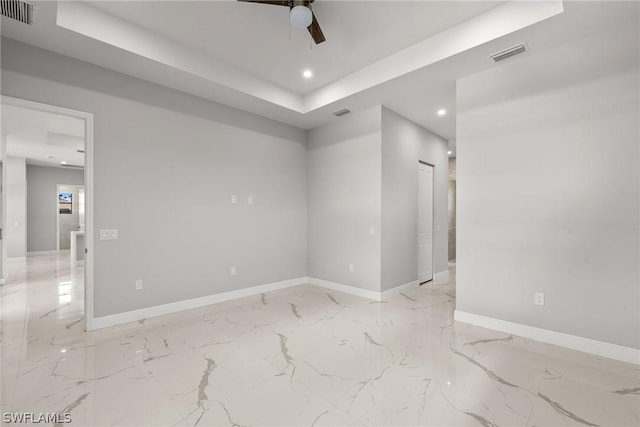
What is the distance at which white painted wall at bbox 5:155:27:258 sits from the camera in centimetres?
830

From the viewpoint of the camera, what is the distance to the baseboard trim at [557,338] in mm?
2619

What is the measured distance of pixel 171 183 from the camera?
4.00 meters

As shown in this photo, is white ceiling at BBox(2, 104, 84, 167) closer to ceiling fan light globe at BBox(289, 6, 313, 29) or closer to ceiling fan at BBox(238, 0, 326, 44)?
ceiling fan at BBox(238, 0, 326, 44)

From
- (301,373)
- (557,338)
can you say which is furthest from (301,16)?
(557,338)

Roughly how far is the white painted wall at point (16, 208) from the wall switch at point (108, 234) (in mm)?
7879

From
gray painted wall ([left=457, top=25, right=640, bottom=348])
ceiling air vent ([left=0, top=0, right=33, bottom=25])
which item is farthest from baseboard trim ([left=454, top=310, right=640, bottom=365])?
ceiling air vent ([left=0, top=0, right=33, bottom=25])

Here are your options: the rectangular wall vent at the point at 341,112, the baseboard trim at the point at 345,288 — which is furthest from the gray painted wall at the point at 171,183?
the rectangular wall vent at the point at 341,112

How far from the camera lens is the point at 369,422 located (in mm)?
1836

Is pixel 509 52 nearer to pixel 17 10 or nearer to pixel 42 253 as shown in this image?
pixel 17 10

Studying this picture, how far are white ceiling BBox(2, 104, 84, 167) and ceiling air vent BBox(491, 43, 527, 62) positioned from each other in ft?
20.3

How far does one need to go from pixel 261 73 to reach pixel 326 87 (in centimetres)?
101

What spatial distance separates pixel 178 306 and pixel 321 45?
392cm

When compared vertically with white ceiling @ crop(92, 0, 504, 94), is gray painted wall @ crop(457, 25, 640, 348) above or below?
below

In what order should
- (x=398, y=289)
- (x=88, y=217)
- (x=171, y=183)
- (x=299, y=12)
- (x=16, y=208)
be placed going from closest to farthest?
1. (x=299, y=12)
2. (x=88, y=217)
3. (x=171, y=183)
4. (x=398, y=289)
5. (x=16, y=208)
